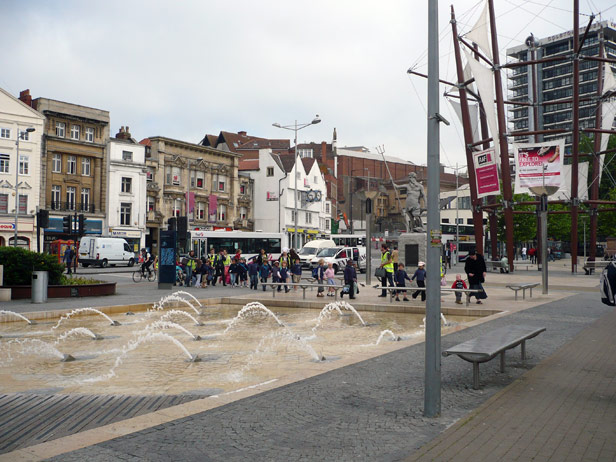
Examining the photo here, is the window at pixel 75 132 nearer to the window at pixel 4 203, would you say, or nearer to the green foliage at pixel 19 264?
the window at pixel 4 203

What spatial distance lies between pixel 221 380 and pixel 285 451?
141 inches

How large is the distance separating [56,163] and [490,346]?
54161 millimetres

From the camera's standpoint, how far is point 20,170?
170ft

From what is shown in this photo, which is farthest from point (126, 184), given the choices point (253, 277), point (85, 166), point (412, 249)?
point (412, 249)

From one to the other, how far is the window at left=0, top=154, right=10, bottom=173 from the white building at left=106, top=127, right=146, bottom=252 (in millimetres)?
9620

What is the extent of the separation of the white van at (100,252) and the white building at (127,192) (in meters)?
10.3

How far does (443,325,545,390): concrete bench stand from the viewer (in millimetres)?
7223

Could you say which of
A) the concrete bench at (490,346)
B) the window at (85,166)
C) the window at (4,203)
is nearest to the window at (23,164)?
the window at (4,203)

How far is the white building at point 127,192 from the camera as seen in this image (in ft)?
192

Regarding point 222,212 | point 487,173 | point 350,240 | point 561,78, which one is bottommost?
point 350,240

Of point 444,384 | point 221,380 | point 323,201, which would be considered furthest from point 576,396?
point 323,201

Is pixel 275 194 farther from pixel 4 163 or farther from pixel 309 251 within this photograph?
pixel 309 251

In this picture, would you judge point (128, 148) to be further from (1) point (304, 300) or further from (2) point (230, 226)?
(1) point (304, 300)

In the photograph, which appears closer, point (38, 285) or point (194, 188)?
point (38, 285)
